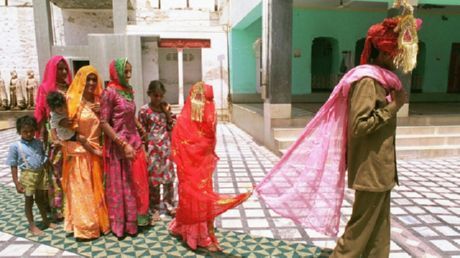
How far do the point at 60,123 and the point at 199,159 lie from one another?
1.33 m

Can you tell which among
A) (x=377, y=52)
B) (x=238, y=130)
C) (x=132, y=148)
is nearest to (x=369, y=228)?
(x=377, y=52)

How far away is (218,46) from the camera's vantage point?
12648mm

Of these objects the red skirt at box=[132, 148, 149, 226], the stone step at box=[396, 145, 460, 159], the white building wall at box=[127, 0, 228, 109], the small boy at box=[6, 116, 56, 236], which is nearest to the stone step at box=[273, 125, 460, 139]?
the stone step at box=[396, 145, 460, 159]

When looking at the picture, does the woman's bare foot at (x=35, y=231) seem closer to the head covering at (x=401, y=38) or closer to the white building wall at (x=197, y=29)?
the head covering at (x=401, y=38)

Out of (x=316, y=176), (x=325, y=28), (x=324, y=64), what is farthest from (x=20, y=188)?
(x=324, y=64)

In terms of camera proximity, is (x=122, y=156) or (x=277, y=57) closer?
(x=122, y=156)

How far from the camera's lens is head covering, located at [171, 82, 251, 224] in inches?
112

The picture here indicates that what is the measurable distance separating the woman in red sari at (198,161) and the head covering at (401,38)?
4.68 ft

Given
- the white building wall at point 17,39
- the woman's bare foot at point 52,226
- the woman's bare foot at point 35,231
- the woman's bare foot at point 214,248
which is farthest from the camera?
the white building wall at point 17,39

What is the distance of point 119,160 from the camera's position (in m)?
3.16

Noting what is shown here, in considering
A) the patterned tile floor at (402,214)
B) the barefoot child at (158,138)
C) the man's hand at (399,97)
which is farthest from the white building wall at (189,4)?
the man's hand at (399,97)

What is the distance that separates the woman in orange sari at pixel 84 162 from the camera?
3.08 meters

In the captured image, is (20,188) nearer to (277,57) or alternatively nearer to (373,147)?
(373,147)

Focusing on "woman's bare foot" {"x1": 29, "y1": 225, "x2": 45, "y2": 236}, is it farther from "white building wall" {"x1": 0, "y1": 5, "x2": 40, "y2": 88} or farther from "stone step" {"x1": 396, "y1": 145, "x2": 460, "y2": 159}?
"white building wall" {"x1": 0, "y1": 5, "x2": 40, "y2": 88}
